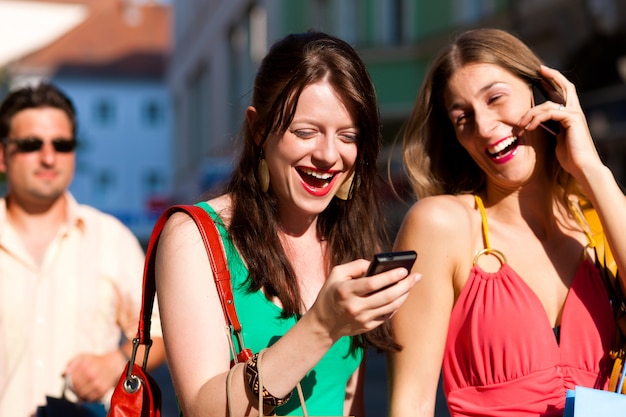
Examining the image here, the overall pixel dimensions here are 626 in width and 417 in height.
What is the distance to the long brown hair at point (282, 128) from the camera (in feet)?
10.4

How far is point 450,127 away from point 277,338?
3.95 ft

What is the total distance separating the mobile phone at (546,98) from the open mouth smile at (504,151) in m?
0.11

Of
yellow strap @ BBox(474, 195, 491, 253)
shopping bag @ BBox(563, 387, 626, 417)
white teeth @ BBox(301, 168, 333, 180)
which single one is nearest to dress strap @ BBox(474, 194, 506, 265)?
yellow strap @ BBox(474, 195, 491, 253)

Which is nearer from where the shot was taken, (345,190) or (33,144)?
(345,190)

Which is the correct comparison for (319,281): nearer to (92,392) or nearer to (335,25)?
(92,392)

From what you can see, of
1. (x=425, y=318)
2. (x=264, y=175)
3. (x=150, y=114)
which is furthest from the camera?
(x=150, y=114)

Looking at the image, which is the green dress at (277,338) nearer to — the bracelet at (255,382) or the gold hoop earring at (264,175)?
the gold hoop earring at (264,175)

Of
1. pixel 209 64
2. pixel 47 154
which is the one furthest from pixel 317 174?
pixel 209 64

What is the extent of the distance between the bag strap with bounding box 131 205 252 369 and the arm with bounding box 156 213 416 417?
0.02m

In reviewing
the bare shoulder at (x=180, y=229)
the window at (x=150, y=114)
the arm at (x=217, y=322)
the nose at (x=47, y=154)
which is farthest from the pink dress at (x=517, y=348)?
the window at (x=150, y=114)

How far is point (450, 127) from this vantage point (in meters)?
3.96

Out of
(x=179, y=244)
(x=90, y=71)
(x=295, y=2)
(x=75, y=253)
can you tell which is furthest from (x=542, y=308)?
(x=90, y=71)

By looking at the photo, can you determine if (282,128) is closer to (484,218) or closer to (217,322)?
(217,322)

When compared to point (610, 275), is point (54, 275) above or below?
above
